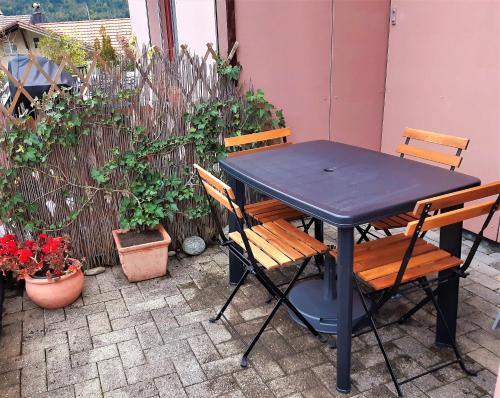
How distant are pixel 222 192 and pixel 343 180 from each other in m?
0.66

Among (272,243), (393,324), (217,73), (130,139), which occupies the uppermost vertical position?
(217,73)

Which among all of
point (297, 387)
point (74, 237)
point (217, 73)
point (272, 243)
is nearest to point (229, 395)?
point (297, 387)

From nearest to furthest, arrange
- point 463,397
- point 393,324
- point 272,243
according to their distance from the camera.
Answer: point 463,397 < point 272,243 < point 393,324

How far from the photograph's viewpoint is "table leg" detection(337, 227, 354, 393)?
209 cm

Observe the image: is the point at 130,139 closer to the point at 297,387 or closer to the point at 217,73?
the point at 217,73

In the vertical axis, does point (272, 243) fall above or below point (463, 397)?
above

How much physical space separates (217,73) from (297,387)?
2.58 metres

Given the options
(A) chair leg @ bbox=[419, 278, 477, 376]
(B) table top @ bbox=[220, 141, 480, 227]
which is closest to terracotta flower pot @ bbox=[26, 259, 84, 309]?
(B) table top @ bbox=[220, 141, 480, 227]

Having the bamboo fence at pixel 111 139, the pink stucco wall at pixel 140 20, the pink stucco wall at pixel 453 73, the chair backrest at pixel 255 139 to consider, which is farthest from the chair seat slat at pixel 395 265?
the pink stucco wall at pixel 140 20

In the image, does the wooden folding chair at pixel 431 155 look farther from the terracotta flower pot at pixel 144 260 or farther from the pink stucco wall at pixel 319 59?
the terracotta flower pot at pixel 144 260

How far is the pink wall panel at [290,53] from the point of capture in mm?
3926

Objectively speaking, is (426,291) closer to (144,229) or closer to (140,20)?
(144,229)

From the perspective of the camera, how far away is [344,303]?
2203 mm

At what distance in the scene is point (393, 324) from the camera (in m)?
2.93
